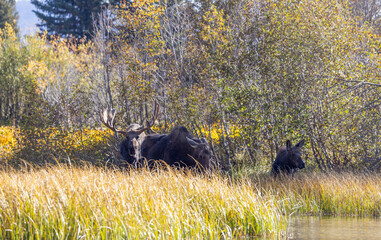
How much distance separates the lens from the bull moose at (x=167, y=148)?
11.9 meters

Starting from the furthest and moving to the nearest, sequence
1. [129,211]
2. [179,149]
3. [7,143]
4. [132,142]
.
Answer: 1. [7,143]
2. [132,142]
3. [179,149]
4. [129,211]

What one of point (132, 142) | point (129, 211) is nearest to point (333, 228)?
point (129, 211)

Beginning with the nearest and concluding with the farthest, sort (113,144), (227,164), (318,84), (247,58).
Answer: (318,84)
(247,58)
(227,164)
(113,144)

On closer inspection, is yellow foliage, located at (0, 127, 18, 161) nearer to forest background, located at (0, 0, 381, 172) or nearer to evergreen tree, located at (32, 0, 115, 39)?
forest background, located at (0, 0, 381, 172)

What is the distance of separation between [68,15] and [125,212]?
42219 mm

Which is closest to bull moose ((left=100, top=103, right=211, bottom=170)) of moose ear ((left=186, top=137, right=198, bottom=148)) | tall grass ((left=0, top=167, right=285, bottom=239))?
moose ear ((left=186, top=137, right=198, bottom=148))

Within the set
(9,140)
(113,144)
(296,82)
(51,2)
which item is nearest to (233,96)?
(296,82)

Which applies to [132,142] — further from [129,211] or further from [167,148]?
[129,211]

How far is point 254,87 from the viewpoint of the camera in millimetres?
13828

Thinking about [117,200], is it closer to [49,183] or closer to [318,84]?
[49,183]

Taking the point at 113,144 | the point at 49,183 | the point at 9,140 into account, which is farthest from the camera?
the point at 9,140

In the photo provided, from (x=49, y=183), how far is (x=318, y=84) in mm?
8651

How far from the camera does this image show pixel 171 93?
15.9 meters

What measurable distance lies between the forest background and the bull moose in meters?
1.94
